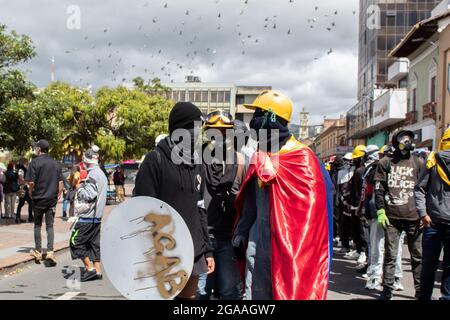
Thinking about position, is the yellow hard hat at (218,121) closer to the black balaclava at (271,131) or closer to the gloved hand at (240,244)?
the black balaclava at (271,131)

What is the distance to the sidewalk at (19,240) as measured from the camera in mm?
8297

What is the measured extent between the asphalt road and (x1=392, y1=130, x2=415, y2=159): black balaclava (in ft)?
5.74

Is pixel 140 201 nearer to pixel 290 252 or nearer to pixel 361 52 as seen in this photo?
pixel 290 252

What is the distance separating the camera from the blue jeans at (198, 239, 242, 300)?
4277mm

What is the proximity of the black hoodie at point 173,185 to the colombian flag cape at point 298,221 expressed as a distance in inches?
18.2

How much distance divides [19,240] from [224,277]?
25.0ft

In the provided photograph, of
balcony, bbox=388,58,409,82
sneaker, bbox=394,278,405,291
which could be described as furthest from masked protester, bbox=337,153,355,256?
balcony, bbox=388,58,409,82

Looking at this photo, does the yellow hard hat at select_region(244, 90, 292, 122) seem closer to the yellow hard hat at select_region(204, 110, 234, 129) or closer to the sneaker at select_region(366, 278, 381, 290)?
the yellow hard hat at select_region(204, 110, 234, 129)

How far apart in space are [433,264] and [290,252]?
270 centimetres

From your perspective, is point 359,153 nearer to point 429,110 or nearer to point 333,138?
point 429,110

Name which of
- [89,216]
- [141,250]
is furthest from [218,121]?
[89,216]

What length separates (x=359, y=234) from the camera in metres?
8.53

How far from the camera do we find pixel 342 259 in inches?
Answer: 371

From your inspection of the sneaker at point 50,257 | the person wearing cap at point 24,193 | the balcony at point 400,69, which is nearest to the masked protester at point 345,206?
the sneaker at point 50,257
